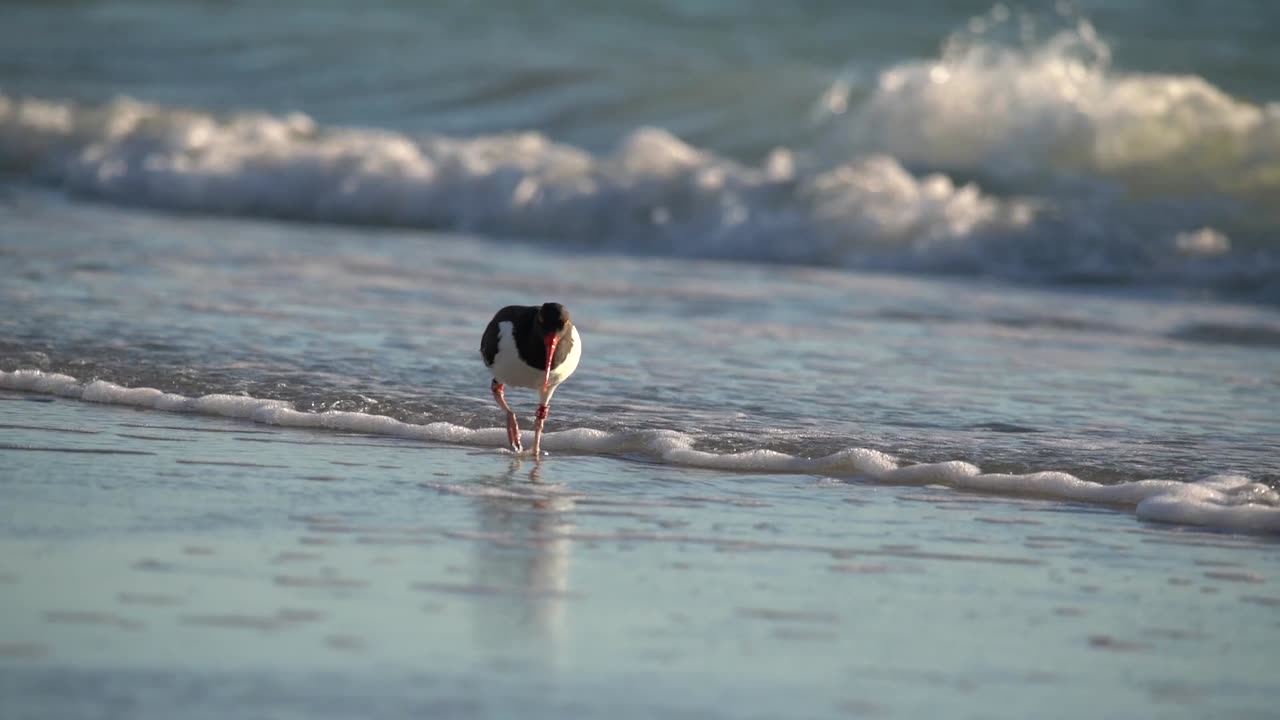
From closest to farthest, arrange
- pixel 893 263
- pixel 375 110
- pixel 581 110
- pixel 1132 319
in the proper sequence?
pixel 1132 319, pixel 893 263, pixel 581 110, pixel 375 110

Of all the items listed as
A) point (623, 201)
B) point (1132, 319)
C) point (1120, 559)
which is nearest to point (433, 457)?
point (1120, 559)

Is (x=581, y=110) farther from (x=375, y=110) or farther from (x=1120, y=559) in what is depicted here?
(x=1120, y=559)

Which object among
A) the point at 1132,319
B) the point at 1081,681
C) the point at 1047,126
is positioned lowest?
the point at 1081,681

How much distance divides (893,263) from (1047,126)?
11.7 feet

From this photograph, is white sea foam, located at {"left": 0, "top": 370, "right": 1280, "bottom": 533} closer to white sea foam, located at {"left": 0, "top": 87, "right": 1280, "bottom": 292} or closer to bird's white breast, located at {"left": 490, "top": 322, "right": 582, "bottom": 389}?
bird's white breast, located at {"left": 490, "top": 322, "right": 582, "bottom": 389}

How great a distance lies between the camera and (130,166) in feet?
68.9

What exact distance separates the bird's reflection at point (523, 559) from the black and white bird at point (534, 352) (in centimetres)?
65

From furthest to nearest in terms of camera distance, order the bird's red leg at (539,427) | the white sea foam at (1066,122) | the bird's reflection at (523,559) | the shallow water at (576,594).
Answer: the white sea foam at (1066,122) < the bird's red leg at (539,427) < the bird's reflection at (523,559) < the shallow water at (576,594)

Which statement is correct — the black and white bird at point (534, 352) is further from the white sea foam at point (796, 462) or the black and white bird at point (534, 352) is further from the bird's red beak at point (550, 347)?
the white sea foam at point (796, 462)

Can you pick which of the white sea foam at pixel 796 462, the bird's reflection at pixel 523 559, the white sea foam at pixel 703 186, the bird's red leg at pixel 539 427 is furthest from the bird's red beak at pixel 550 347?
the white sea foam at pixel 703 186

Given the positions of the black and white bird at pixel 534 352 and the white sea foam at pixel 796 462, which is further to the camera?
the black and white bird at pixel 534 352

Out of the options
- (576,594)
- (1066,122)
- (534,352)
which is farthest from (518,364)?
(1066,122)

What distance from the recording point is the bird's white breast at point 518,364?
758cm

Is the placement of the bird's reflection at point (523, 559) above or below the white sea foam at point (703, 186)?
below
